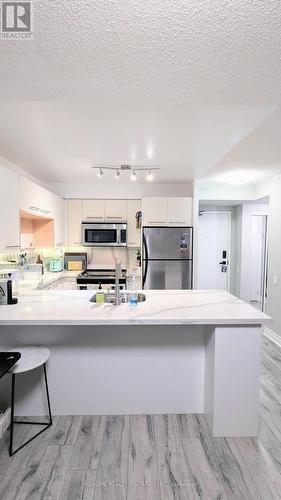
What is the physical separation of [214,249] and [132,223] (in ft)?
6.55

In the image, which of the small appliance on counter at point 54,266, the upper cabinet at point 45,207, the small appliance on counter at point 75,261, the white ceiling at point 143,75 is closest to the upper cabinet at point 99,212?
the upper cabinet at point 45,207

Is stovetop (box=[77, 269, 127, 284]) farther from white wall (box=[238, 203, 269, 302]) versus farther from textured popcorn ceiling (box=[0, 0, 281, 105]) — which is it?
textured popcorn ceiling (box=[0, 0, 281, 105])

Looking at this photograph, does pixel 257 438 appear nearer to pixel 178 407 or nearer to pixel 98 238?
pixel 178 407

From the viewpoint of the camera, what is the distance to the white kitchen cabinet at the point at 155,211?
4219mm

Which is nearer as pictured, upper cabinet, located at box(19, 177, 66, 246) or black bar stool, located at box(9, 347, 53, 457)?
black bar stool, located at box(9, 347, 53, 457)

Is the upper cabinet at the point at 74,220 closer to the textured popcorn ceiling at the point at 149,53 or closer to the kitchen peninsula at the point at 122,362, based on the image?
the kitchen peninsula at the point at 122,362

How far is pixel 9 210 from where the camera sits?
2.67 m

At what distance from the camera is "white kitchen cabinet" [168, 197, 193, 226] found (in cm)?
422

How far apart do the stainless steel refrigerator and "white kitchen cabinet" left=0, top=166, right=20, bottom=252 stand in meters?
1.99

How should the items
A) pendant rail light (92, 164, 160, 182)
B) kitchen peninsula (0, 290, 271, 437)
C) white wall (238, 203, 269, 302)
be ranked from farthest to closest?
white wall (238, 203, 269, 302), pendant rail light (92, 164, 160, 182), kitchen peninsula (0, 290, 271, 437)

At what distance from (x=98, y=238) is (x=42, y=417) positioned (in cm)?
279

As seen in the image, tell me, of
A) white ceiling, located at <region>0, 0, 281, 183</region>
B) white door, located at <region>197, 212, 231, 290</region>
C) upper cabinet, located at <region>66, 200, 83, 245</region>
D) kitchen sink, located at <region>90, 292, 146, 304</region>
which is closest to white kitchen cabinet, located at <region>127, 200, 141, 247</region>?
upper cabinet, located at <region>66, 200, 83, 245</region>

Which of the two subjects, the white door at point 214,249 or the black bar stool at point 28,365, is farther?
the white door at point 214,249

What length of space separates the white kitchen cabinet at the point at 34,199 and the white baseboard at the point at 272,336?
368 cm
